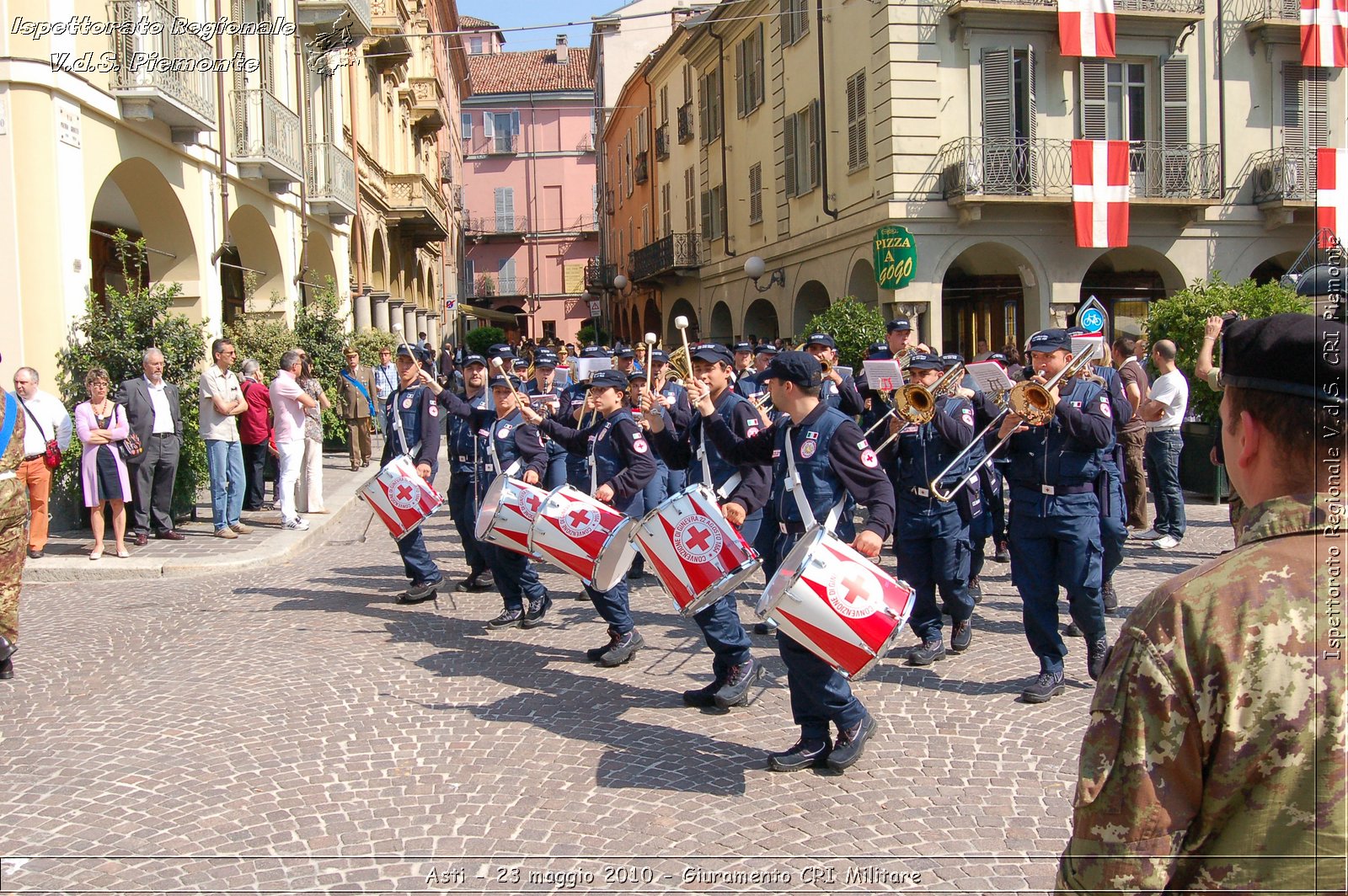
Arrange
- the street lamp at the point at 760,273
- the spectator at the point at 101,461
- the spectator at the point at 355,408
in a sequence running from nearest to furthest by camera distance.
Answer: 1. the spectator at the point at 101,461
2. the spectator at the point at 355,408
3. the street lamp at the point at 760,273

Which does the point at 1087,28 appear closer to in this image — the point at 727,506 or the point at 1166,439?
the point at 1166,439

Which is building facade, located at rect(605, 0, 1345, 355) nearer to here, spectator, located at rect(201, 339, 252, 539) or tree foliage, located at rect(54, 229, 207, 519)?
spectator, located at rect(201, 339, 252, 539)

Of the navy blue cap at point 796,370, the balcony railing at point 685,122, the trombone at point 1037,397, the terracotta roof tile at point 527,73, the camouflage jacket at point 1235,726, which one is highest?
the terracotta roof tile at point 527,73

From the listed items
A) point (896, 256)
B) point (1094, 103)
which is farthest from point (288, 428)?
point (1094, 103)

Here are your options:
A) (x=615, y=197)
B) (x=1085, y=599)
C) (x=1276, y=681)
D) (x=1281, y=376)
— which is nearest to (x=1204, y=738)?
(x=1276, y=681)

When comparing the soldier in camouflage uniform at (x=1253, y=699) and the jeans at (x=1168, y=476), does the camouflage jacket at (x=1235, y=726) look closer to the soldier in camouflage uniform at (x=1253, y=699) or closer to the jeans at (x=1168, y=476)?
the soldier in camouflage uniform at (x=1253, y=699)

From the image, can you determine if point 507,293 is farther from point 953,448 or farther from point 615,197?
point 953,448

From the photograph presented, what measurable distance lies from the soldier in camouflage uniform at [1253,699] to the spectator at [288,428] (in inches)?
445

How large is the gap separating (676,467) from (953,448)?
5.78 feet

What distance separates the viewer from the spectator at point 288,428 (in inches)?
469

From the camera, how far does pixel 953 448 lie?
6.96 meters

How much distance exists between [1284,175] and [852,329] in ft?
33.2

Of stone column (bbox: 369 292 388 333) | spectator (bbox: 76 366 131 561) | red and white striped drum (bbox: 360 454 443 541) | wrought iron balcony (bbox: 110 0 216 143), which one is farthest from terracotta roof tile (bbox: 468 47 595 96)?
red and white striped drum (bbox: 360 454 443 541)

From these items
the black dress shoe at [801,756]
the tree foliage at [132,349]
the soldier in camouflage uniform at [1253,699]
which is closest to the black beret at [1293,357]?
the soldier in camouflage uniform at [1253,699]
